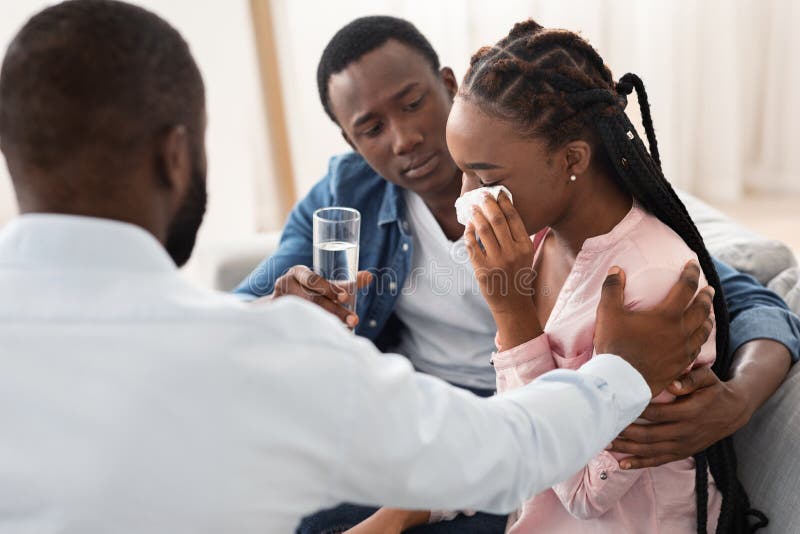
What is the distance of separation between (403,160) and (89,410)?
106 cm

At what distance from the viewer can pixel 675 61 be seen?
375 centimetres

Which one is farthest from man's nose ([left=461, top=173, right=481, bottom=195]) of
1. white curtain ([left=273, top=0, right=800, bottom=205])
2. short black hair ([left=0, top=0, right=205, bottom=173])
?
white curtain ([left=273, top=0, right=800, bottom=205])

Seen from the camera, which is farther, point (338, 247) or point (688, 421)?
point (338, 247)

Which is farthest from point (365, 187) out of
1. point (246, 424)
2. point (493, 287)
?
point (246, 424)

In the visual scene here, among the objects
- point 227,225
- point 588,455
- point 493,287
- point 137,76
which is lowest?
point 227,225

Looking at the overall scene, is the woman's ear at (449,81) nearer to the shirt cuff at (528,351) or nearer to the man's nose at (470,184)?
the man's nose at (470,184)

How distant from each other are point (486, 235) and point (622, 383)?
31 centimetres

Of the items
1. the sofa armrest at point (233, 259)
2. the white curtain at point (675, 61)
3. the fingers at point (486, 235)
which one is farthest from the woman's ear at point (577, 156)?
the white curtain at point (675, 61)

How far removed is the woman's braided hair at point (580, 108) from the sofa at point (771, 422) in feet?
0.14

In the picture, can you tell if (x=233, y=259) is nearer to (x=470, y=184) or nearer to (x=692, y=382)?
(x=470, y=184)

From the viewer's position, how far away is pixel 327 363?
82 centimetres

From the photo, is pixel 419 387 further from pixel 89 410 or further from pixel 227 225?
pixel 227 225

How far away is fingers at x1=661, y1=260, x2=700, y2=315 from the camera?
112 centimetres

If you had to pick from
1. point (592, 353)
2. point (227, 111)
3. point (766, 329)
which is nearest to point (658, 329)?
point (592, 353)
